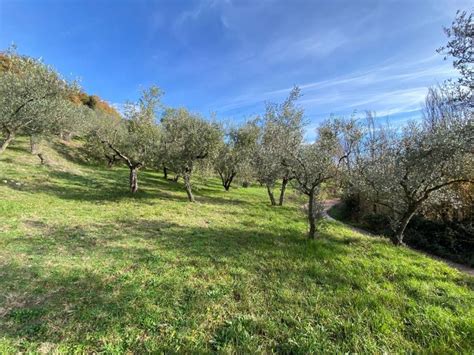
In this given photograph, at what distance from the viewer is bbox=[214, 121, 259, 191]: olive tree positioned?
27.2 m

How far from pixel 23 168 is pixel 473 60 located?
92.0 feet

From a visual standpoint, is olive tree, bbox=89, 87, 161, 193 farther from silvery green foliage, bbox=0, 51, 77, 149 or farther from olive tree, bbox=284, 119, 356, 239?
→ olive tree, bbox=284, 119, 356, 239

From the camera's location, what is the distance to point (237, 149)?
2792 centimetres

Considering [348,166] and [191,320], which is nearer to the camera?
[191,320]

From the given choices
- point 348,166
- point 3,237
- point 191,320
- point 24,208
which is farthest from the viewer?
point 348,166

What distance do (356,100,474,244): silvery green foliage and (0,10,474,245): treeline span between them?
4 cm

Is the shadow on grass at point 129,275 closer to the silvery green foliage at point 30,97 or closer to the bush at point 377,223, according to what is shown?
the silvery green foliage at point 30,97

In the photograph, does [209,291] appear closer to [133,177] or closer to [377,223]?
[133,177]

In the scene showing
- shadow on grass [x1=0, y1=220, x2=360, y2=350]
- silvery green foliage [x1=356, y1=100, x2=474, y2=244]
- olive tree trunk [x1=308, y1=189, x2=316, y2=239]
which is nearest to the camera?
shadow on grass [x1=0, y1=220, x2=360, y2=350]

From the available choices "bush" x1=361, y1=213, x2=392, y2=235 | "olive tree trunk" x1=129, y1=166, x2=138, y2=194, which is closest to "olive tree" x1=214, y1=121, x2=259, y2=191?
"olive tree trunk" x1=129, y1=166, x2=138, y2=194

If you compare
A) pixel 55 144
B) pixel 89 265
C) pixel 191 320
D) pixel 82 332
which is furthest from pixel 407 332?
pixel 55 144

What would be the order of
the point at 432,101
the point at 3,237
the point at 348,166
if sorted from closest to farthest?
the point at 3,237, the point at 348,166, the point at 432,101

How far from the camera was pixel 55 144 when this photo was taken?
31.7 metres

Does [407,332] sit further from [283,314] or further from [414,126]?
[414,126]
